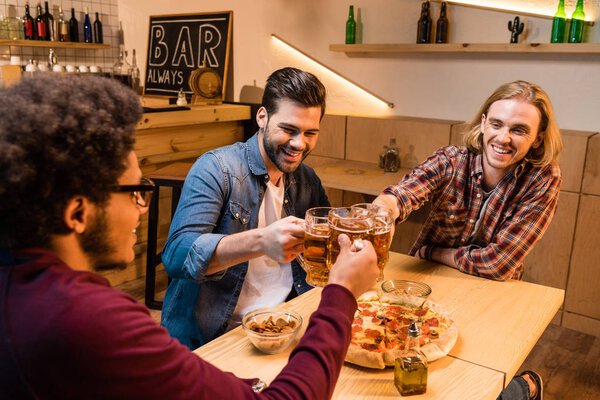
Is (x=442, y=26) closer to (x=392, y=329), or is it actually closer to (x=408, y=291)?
(x=408, y=291)

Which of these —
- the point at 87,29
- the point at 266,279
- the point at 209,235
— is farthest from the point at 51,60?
the point at 209,235

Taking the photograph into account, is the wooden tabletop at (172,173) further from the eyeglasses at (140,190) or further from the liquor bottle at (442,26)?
the eyeglasses at (140,190)

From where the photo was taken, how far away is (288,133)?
6.20ft

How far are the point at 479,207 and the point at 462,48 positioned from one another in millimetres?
1766

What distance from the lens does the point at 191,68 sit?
5086mm

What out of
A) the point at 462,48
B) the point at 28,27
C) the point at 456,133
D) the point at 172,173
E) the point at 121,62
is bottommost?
the point at 172,173

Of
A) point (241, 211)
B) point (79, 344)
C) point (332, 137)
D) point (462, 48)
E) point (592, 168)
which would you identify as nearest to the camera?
point (79, 344)

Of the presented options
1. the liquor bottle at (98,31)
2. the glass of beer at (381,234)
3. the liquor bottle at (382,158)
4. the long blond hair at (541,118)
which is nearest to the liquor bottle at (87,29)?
the liquor bottle at (98,31)

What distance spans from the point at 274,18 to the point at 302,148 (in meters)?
3.11

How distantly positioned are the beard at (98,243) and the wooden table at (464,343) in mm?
511

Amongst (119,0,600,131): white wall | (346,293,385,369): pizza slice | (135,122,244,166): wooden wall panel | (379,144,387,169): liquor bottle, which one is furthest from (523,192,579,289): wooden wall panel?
(135,122,244,166): wooden wall panel

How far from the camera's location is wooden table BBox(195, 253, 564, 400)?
126cm

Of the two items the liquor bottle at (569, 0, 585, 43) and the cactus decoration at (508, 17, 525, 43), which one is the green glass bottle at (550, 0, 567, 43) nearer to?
the liquor bottle at (569, 0, 585, 43)

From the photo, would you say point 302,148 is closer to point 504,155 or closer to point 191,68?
point 504,155
